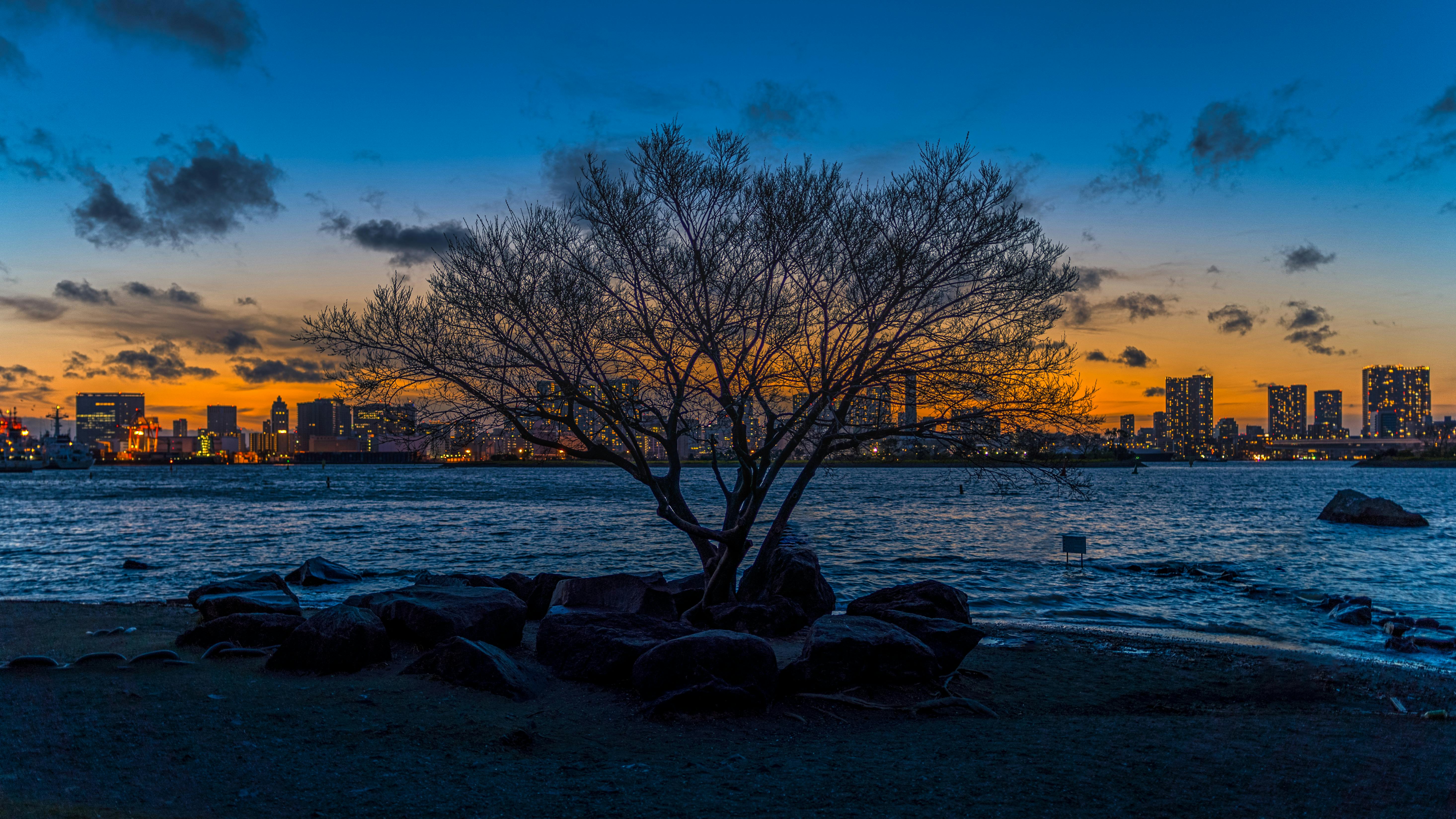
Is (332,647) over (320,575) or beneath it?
over

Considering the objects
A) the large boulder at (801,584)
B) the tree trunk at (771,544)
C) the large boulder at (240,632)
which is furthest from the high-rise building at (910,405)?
the large boulder at (240,632)

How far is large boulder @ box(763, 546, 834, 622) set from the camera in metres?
17.4

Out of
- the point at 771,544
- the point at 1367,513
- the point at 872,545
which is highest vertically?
the point at 771,544

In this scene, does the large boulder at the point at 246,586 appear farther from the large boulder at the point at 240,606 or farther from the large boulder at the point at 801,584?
the large boulder at the point at 801,584

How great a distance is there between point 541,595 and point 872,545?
23.0 m

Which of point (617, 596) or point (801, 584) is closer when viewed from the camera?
point (617, 596)

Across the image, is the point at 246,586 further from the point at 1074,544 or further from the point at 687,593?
the point at 1074,544

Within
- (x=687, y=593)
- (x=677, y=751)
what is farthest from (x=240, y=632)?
(x=677, y=751)

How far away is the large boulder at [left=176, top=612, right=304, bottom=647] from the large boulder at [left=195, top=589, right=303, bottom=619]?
1053mm

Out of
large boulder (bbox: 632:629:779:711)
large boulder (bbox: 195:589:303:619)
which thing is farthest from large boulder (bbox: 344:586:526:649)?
large boulder (bbox: 632:629:779:711)

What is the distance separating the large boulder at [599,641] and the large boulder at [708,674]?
18.0 inches

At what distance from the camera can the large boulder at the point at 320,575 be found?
78.6 feet

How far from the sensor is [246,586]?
58.7 feet

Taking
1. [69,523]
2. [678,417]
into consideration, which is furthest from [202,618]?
[69,523]
